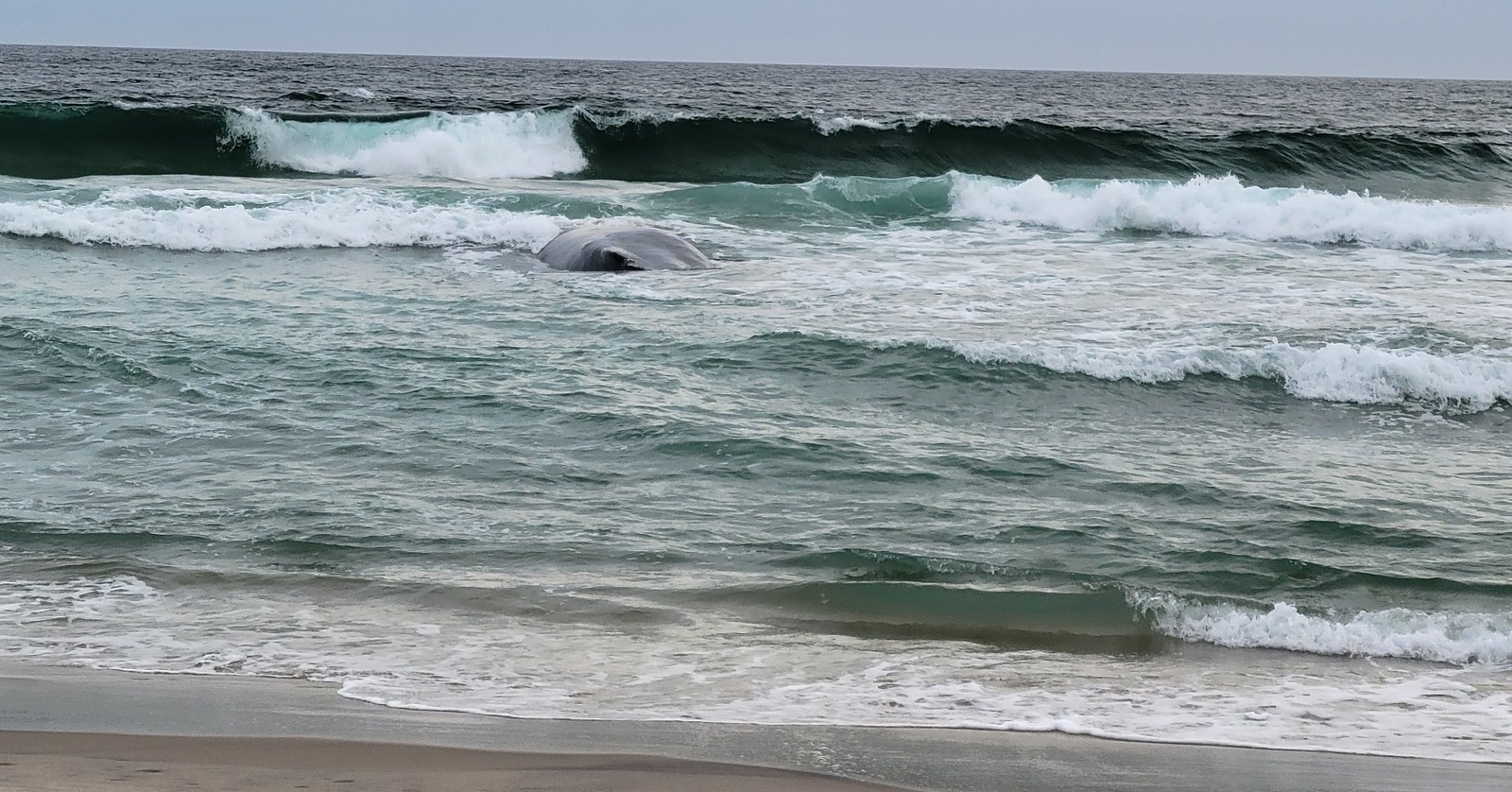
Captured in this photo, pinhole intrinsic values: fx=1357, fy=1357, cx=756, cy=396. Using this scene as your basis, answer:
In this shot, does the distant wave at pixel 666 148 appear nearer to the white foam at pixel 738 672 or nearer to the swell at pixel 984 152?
the swell at pixel 984 152

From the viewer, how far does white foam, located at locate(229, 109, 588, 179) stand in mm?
24062

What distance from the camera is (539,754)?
350 cm

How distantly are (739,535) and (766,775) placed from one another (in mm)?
2421

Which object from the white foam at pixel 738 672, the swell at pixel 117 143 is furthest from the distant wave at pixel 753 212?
the white foam at pixel 738 672

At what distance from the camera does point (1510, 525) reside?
5926mm

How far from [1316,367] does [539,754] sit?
670 centimetres

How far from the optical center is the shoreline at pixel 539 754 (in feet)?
10.7

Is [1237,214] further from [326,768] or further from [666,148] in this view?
[326,768]

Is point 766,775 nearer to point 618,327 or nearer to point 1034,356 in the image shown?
point 1034,356

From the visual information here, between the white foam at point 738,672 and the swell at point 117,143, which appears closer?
the white foam at point 738,672

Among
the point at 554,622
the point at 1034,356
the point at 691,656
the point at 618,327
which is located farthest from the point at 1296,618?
the point at 618,327

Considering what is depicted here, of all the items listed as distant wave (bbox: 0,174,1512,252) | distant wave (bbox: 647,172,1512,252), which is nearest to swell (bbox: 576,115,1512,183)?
distant wave (bbox: 647,172,1512,252)

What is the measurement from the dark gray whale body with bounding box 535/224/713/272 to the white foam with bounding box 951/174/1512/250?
220 inches

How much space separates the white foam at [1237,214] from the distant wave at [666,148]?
19.6 ft
